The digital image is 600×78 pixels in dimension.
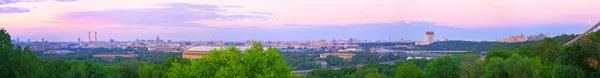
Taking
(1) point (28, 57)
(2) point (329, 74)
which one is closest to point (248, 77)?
(1) point (28, 57)

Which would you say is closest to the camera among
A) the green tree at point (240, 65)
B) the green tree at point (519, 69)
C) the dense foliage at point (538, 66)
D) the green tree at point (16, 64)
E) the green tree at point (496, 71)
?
the green tree at point (240, 65)

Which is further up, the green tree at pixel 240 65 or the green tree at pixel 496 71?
the green tree at pixel 240 65

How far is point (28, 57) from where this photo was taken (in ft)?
81.0

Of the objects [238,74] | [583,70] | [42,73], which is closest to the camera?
[238,74]

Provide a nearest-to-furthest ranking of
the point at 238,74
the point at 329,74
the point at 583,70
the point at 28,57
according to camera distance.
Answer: the point at 238,74
the point at 583,70
the point at 28,57
the point at 329,74

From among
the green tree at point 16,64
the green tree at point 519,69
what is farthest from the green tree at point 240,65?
the green tree at point 519,69

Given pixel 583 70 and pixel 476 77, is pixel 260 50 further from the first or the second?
pixel 476 77

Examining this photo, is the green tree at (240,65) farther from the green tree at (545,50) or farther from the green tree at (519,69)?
the green tree at (545,50)

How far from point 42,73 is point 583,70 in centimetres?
2025

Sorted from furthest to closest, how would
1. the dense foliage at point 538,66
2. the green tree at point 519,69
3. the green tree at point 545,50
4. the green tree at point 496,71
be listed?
the green tree at point 545,50 → the green tree at point 496,71 → the green tree at point 519,69 → the dense foliage at point 538,66

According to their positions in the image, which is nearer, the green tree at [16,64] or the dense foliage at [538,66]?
the dense foliage at [538,66]

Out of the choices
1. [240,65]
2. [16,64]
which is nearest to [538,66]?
[240,65]

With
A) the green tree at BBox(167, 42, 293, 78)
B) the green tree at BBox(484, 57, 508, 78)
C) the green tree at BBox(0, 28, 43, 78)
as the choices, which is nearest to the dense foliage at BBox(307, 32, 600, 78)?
the green tree at BBox(484, 57, 508, 78)

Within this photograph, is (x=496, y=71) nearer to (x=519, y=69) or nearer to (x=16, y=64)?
(x=519, y=69)
